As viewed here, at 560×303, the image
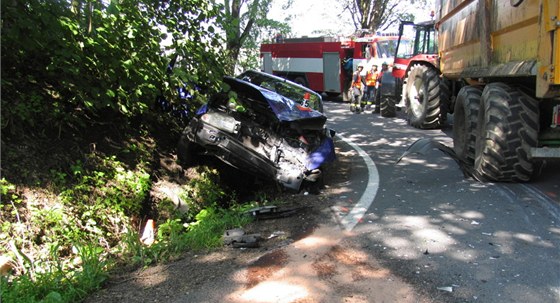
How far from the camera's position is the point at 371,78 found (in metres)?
17.6

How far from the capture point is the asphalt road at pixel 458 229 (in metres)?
3.52

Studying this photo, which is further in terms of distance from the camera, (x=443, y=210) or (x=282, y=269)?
(x=443, y=210)

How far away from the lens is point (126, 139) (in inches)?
296

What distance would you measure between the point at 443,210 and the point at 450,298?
220 cm

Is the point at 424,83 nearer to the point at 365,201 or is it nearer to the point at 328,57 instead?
the point at 365,201

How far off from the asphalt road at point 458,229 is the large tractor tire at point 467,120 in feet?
1.03

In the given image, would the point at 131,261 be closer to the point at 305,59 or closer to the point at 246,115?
the point at 246,115

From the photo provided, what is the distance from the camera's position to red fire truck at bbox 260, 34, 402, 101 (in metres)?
18.9

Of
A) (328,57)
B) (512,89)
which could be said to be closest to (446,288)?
(512,89)

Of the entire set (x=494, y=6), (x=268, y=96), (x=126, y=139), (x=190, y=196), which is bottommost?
(x=190, y=196)

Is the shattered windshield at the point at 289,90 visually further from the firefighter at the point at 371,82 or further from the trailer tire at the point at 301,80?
the trailer tire at the point at 301,80

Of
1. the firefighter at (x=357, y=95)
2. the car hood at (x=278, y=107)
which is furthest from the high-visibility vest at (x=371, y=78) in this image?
the car hood at (x=278, y=107)

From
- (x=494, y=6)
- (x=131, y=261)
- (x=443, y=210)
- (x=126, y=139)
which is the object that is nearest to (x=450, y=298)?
(x=443, y=210)

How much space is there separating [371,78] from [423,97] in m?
5.42
